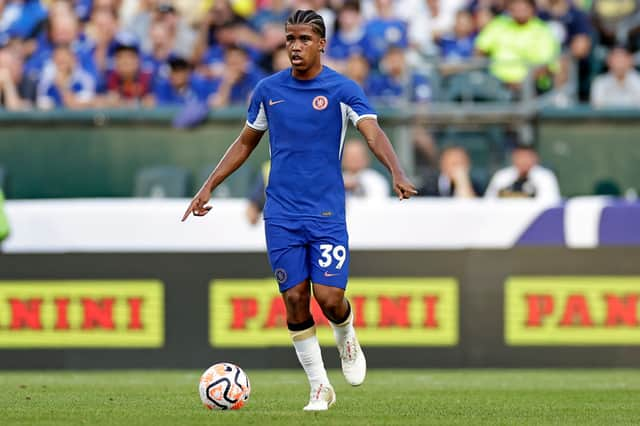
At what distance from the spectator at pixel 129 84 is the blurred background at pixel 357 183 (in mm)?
24

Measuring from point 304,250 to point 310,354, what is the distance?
665 millimetres

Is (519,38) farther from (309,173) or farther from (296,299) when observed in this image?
(296,299)

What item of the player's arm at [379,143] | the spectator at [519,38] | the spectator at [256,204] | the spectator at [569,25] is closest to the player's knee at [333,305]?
the player's arm at [379,143]

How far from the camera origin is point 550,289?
1421 cm

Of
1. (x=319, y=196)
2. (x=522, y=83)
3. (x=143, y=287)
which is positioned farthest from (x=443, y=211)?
(x=319, y=196)

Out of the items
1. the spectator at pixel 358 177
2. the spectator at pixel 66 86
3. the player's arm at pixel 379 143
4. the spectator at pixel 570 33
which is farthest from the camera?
the spectator at pixel 66 86

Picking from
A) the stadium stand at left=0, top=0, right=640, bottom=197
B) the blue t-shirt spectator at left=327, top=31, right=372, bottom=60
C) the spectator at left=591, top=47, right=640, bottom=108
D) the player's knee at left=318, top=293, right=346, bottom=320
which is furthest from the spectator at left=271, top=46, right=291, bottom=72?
the player's knee at left=318, top=293, right=346, bottom=320

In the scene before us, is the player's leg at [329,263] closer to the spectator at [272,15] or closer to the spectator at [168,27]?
the spectator at [168,27]

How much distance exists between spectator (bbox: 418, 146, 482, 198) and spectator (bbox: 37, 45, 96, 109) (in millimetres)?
4191

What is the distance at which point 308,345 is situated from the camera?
8758 mm

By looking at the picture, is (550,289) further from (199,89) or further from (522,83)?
(199,89)

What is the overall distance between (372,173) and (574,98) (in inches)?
103

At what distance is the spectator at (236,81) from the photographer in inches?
630

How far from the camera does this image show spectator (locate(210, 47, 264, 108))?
1601 cm
